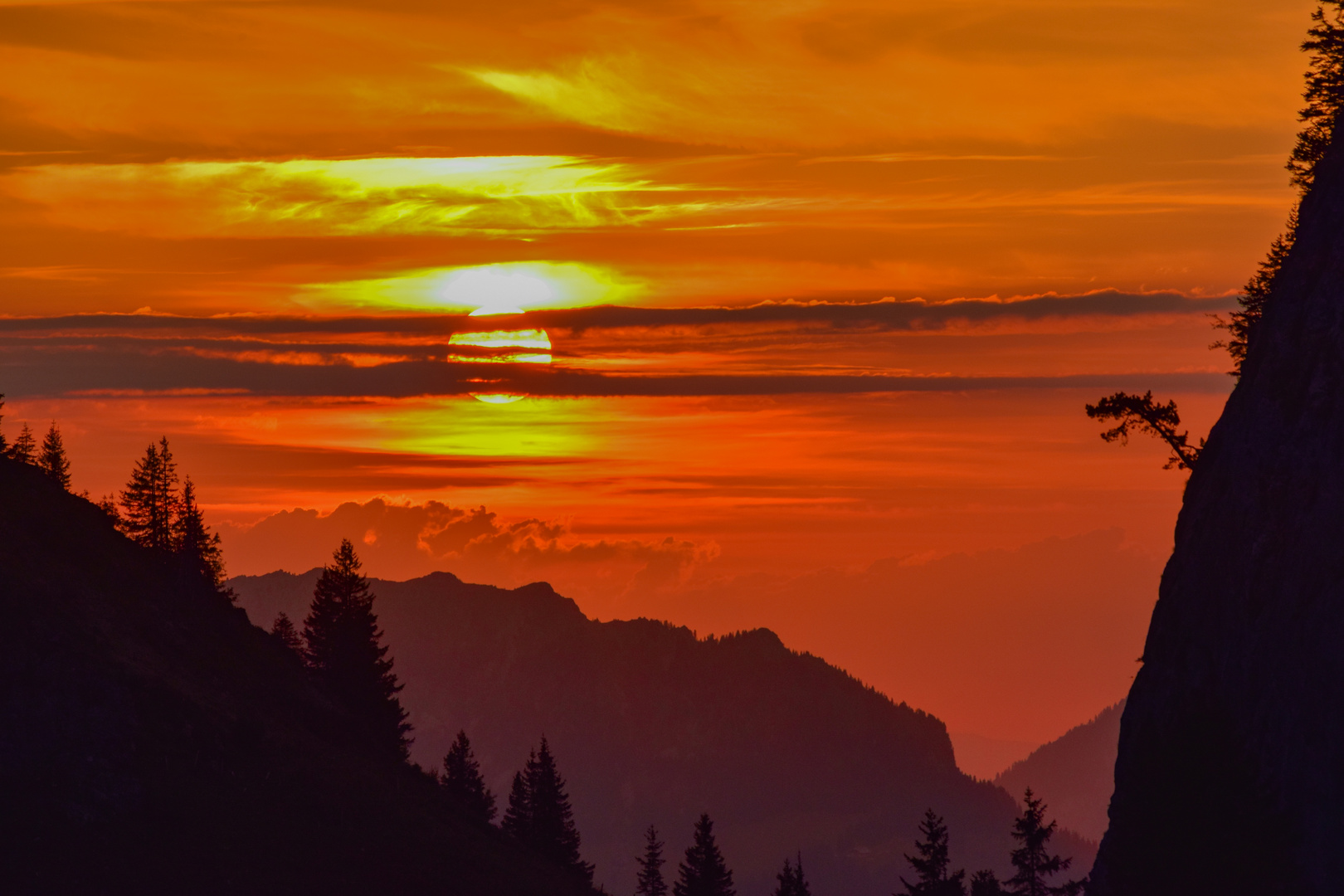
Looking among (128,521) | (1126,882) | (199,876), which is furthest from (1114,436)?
(128,521)

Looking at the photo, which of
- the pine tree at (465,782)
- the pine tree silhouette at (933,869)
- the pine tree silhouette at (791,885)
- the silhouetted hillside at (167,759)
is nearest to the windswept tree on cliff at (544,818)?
the pine tree at (465,782)

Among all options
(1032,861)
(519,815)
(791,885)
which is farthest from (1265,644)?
(519,815)

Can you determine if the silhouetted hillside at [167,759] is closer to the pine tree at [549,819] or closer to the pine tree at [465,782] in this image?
the pine tree at [549,819]

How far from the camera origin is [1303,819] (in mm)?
46125

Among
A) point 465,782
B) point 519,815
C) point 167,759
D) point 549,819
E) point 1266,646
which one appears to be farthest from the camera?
point 465,782

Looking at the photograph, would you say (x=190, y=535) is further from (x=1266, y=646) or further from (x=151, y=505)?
(x=1266, y=646)

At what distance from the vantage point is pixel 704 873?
112m

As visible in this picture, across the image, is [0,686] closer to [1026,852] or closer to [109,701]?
[109,701]

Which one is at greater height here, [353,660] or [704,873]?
[353,660]

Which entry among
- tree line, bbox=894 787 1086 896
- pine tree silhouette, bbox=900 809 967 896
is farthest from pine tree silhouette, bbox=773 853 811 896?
pine tree silhouette, bbox=900 809 967 896

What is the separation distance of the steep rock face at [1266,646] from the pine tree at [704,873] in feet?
187

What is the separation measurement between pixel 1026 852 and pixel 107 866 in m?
48.9

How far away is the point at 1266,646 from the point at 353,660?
7772cm

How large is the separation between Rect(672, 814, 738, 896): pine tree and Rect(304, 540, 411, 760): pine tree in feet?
83.3
